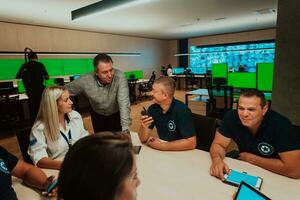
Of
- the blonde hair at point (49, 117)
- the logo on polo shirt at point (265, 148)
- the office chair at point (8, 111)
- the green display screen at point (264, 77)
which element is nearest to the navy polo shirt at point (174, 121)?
the logo on polo shirt at point (265, 148)

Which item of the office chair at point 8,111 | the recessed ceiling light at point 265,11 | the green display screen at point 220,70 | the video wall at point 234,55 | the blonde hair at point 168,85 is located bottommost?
the office chair at point 8,111

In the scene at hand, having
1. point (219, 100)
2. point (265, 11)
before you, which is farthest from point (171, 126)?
point (265, 11)

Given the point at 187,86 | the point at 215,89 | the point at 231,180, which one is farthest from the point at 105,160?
the point at 187,86

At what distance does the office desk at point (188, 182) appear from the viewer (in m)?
1.14

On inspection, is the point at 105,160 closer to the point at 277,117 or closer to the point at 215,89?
the point at 277,117

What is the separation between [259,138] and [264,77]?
3.32 metres

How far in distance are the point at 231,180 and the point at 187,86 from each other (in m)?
10.5

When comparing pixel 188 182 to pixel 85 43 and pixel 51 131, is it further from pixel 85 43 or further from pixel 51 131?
pixel 85 43

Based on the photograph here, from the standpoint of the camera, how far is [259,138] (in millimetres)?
1553

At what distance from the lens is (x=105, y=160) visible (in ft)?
1.76

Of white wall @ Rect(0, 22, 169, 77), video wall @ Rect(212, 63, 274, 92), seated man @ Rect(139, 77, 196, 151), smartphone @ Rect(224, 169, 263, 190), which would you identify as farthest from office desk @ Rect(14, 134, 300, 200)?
white wall @ Rect(0, 22, 169, 77)

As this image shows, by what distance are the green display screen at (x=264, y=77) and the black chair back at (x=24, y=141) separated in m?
4.25

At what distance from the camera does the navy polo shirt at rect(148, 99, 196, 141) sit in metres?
1.82

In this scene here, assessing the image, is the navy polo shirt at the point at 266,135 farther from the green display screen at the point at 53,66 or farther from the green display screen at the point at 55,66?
the green display screen at the point at 53,66
